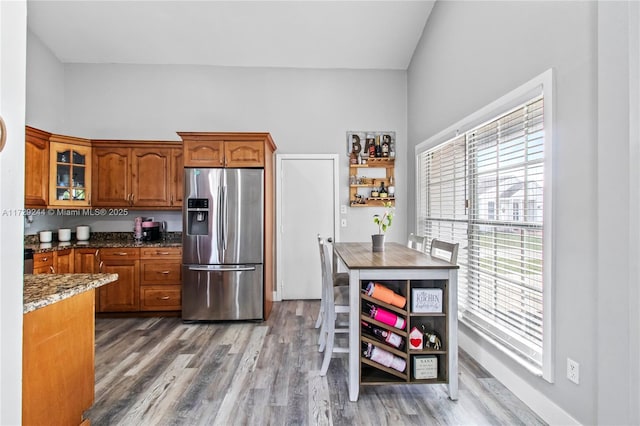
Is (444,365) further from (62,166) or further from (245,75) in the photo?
(62,166)

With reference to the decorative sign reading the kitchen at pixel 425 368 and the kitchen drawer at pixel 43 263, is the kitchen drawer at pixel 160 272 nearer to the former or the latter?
the kitchen drawer at pixel 43 263

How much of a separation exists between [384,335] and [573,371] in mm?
999

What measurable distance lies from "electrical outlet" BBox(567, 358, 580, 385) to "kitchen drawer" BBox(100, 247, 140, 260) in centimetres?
401

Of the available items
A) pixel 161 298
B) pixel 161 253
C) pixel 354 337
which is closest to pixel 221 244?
pixel 161 253

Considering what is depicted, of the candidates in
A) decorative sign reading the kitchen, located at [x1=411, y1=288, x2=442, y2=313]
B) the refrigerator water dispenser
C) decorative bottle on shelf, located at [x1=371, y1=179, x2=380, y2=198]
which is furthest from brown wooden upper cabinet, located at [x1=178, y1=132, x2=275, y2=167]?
decorative sign reading the kitchen, located at [x1=411, y1=288, x2=442, y2=313]

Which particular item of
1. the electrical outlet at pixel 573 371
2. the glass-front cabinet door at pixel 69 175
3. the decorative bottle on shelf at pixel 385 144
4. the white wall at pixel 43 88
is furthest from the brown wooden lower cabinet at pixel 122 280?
the electrical outlet at pixel 573 371

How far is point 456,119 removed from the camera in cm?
297

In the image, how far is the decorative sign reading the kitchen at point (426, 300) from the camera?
2027 millimetres

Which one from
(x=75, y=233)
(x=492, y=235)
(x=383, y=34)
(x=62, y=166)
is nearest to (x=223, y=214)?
(x=62, y=166)

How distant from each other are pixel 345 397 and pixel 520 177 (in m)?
1.87

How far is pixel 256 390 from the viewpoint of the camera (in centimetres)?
216

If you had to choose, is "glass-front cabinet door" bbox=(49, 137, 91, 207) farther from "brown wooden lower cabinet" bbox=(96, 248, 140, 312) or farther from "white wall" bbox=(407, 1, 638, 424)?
"white wall" bbox=(407, 1, 638, 424)

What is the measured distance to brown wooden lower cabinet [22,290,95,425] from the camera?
1.28 metres

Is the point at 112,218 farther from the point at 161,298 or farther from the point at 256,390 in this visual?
the point at 256,390
